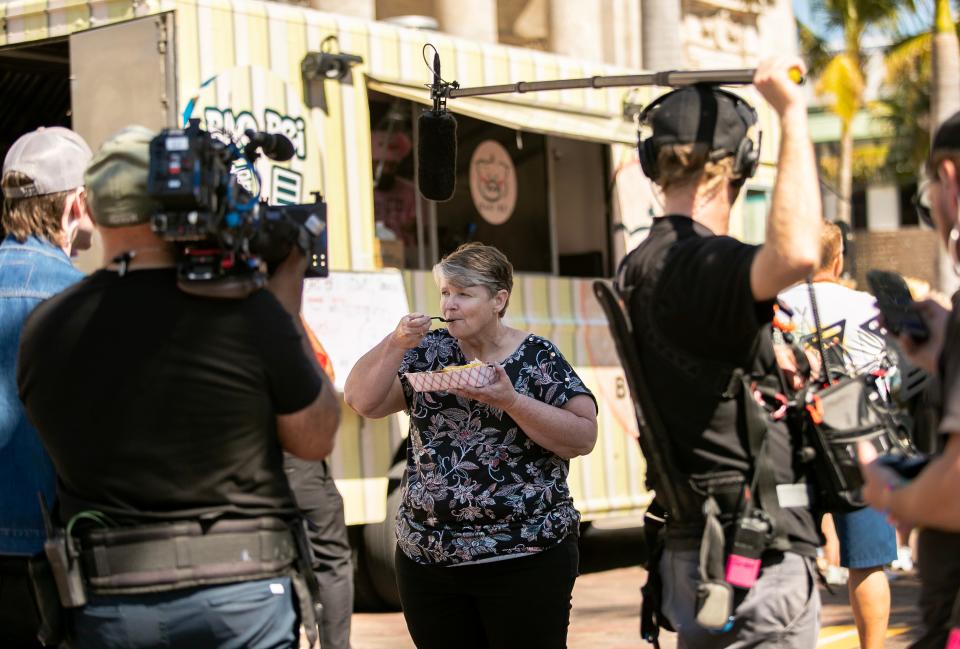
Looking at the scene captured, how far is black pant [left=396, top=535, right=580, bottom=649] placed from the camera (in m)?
4.40

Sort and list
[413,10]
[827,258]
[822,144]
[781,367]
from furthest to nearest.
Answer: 1. [822,144]
2. [413,10]
3. [827,258]
4. [781,367]

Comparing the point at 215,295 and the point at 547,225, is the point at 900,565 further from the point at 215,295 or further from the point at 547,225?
the point at 215,295

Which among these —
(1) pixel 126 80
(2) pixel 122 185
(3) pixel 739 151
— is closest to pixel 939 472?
(3) pixel 739 151

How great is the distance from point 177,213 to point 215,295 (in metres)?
0.20

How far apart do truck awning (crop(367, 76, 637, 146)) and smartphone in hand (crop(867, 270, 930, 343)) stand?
4.70 meters

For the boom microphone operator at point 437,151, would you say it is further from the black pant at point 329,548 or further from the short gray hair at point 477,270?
the black pant at point 329,548

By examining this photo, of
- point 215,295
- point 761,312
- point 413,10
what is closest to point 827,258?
point 761,312

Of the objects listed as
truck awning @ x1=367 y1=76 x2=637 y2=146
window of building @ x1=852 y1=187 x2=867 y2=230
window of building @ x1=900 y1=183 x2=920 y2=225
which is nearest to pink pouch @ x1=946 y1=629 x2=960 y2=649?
truck awning @ x1=367 y1=76 x2=637 y2=146

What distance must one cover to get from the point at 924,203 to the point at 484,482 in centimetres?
169

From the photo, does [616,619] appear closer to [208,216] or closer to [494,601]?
[494,601]

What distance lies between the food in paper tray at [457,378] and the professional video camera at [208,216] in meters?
1.08

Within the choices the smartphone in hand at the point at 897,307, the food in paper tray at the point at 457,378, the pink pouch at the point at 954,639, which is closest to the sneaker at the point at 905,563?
the food in paper tray at the point at 457,378

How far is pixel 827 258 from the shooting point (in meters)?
6.33

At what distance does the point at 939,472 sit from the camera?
272cm
